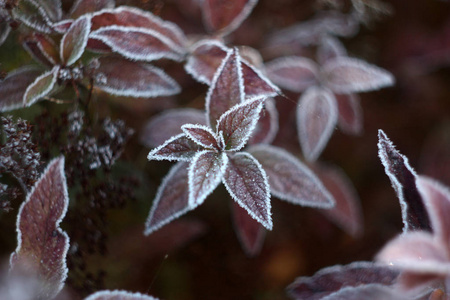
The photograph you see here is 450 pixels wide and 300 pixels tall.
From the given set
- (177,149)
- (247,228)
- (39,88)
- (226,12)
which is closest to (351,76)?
(226,12)

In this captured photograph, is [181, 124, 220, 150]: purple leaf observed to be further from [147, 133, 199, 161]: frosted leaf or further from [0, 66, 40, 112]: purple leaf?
[0, 66, 40, 112]: purple leaf

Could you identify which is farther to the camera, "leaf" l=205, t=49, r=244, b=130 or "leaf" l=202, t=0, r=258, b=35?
"leaf" l=202, t=0, r=258, b=35

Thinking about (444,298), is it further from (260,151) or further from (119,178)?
(119,178)

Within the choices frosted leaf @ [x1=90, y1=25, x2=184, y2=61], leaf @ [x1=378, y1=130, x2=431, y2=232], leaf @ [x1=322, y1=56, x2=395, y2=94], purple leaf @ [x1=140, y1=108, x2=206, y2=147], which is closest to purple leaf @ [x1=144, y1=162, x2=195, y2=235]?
purple leaf @ [x1=140, y1=108, x2=206, y2=147]

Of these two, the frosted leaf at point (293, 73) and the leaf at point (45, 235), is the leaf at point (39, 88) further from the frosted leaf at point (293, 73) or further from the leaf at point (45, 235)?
the frosted leaf at point (293, 73)

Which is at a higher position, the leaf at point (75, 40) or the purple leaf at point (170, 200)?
the leaf at point (75, 40)

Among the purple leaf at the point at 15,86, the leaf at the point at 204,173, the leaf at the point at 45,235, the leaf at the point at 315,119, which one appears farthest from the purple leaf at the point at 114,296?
the leaf at the point at 315,119

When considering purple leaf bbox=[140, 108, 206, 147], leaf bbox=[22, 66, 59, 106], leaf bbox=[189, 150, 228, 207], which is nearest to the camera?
leaf bbox=[189, 150, 228, 207]
